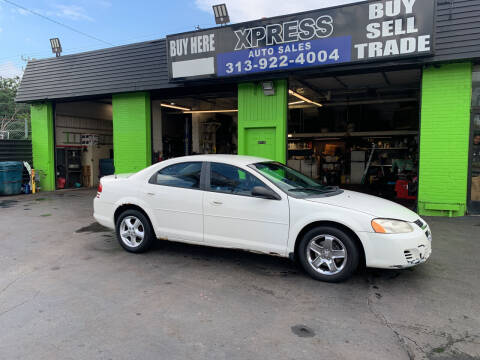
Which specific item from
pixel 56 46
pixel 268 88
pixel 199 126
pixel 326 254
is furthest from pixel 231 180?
pixel 199 126

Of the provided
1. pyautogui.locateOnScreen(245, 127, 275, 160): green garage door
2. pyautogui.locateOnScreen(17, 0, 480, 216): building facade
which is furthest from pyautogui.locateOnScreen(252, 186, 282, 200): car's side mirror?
pyautogui.locateOnScreen(245, 127, 275, 160): green garage door

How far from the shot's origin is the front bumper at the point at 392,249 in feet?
12.5

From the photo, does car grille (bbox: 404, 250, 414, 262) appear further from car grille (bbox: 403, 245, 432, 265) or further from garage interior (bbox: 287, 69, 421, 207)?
garage interior (bbox: 287, 69, 421, 207)

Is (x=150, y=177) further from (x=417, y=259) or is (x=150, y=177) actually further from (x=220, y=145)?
(x=220, y=145)

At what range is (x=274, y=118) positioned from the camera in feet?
30.4

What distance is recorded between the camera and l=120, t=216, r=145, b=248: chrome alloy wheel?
527 cm

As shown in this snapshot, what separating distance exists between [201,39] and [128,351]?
821 cm

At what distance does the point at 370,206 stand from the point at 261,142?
5.55 m

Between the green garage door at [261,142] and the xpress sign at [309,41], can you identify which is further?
the green garage door at [261,142]

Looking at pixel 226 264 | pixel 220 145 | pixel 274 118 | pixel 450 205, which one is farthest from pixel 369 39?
pixel 220 145

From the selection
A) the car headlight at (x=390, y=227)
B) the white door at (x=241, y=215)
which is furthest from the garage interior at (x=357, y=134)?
the car headlight at (x=390, y=227)

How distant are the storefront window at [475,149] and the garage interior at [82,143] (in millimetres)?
12042

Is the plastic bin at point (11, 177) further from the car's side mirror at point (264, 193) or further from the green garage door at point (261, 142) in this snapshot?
the car's side mirror at point (264, 193)

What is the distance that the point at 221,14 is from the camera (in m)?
8.99
